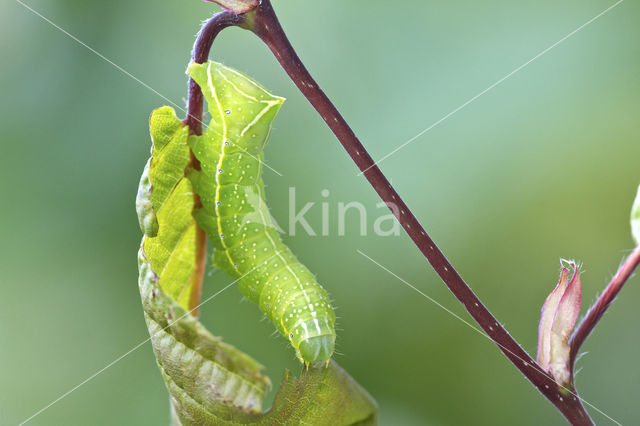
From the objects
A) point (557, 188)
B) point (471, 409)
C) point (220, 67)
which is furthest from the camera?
point (557, 188)

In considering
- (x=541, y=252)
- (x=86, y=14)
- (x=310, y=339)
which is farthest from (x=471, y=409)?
(x=86, y=14)

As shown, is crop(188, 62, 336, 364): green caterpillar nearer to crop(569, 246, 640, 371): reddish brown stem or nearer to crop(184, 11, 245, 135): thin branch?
crop(184, 11, 245, 135): thin branch

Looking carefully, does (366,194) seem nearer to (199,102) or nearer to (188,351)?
(199,102)

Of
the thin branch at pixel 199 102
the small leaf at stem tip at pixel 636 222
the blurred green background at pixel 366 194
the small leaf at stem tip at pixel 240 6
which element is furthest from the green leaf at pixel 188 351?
the blurred green background at pixel 366 194

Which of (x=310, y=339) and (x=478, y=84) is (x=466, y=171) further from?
(x=310, y=339)

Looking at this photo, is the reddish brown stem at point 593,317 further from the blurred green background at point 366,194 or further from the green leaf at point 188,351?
the blurred green background at point 366,194

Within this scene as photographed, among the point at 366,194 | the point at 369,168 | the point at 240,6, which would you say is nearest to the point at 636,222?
the point at 369,168
